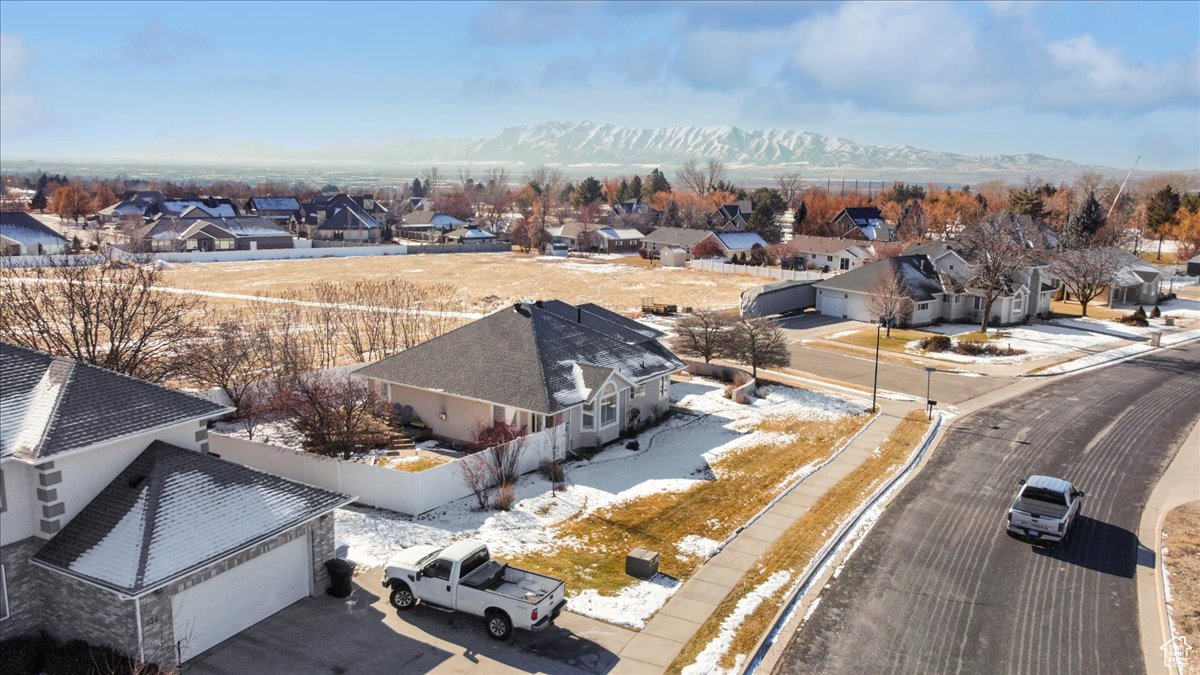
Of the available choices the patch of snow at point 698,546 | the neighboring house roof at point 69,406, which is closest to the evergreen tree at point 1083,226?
the patch of snow at point 698,546

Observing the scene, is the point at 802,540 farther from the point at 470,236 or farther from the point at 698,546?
the point at 470,236

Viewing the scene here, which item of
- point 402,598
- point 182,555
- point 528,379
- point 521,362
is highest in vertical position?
point 521,362

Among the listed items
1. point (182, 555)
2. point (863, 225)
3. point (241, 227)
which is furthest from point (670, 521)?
point (863, 225)

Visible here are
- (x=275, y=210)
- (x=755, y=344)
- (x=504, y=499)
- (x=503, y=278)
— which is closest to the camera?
(x=504, y=499)

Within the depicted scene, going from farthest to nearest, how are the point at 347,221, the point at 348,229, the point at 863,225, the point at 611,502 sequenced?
the point at 347,221, the point at 348,229, the point at 863,225, the point at 611,502

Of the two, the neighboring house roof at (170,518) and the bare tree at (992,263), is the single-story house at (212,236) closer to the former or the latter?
the bare tree at (992,263)

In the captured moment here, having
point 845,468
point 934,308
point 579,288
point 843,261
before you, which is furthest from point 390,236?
point 845,468
